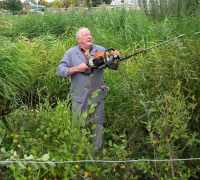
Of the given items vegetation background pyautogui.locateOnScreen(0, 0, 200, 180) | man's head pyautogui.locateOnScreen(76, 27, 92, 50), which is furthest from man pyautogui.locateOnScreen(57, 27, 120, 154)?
vegetation background pyautogui.locateOnScreen(0, 0, 200, 180)

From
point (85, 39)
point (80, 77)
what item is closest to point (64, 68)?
point (80, 77)

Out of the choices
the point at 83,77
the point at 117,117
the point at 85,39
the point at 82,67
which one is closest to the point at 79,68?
the point at 82,67

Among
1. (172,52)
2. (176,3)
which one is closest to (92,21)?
(176,3)

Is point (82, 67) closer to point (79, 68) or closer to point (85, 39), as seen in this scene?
point (79, 68)

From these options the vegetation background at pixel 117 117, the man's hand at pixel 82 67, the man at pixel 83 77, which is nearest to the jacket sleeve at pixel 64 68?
the man at pixel 83 77

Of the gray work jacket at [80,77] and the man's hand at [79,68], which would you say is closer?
the man's hand at [79,68]

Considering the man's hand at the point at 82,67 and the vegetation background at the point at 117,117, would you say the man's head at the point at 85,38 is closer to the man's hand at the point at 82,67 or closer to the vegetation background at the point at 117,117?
the man's hand at the point at 82,67

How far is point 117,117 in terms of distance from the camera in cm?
481

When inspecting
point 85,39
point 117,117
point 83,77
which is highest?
point 85,39

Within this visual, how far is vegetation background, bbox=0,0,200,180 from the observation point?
307 cm

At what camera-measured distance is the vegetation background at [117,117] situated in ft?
10.1

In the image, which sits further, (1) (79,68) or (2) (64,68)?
(2) (64,68)

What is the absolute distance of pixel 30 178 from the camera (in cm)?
296

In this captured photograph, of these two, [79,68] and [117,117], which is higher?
[79,68]
